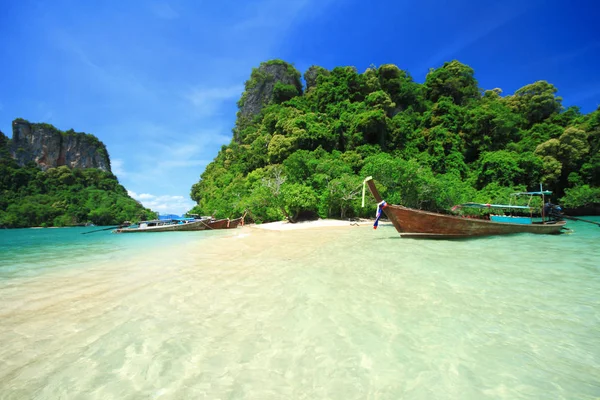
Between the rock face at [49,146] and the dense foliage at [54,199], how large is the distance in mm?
3806

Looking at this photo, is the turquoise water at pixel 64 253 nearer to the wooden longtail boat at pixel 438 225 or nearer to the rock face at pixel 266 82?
the wooden longtail boat at pixel 438 225

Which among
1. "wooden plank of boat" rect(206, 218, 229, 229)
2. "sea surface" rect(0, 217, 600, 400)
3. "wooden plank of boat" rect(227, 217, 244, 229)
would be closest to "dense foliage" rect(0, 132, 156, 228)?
"wooden plank of boat" rect(206, 218, 229, 229)

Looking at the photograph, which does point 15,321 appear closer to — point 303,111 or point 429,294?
point 429,294

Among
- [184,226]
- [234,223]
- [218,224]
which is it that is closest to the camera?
[184,226]

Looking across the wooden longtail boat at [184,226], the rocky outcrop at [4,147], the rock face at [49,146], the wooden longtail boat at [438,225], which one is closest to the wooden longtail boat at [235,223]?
the wooden longtail boat at [184,226]

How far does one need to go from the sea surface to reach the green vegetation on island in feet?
74.1

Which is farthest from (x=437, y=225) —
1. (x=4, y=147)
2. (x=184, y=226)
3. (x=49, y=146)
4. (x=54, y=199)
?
(x=4, y=147)

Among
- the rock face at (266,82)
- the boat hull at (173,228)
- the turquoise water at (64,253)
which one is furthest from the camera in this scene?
the rock face at (266,82)

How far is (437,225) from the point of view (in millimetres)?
11281

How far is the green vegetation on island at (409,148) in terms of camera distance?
2838cm

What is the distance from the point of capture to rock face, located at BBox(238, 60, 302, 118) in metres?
63.8

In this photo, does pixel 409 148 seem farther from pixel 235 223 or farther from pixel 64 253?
pixel 64 253

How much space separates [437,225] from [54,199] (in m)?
103

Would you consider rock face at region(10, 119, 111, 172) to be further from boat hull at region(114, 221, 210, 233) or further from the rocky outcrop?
boat hull at region(114, 221, 210, 233)
